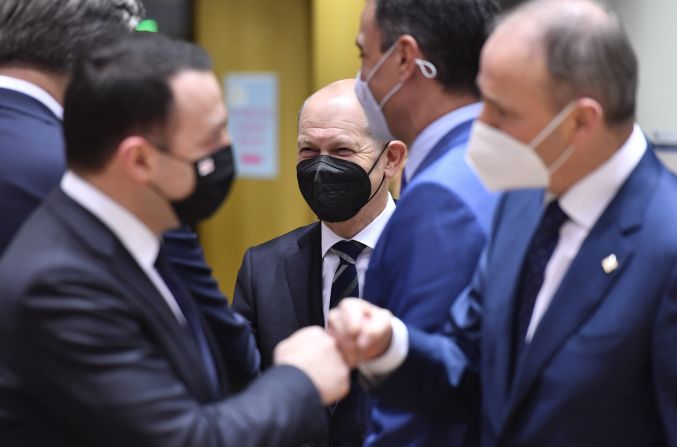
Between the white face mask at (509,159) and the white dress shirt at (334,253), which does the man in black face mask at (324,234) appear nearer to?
the white dress shirt at (334,253)

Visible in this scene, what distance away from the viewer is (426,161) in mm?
2043

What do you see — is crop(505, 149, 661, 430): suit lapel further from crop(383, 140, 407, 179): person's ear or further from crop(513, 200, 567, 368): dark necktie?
crop(383, 140, 407, 179): person's ear

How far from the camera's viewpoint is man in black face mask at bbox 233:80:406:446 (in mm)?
2604

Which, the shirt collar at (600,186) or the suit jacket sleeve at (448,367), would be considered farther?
the suit jacket sleeve at (448,367)

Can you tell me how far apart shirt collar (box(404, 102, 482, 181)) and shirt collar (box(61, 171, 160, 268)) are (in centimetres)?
69

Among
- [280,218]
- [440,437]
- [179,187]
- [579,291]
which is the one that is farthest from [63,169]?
[280,218]

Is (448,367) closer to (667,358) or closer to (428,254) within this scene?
(428,254)

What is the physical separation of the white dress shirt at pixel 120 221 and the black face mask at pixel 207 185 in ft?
0.27

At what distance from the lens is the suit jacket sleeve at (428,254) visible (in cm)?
188

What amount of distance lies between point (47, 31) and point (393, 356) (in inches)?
44.1

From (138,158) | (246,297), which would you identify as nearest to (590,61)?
(138,158)

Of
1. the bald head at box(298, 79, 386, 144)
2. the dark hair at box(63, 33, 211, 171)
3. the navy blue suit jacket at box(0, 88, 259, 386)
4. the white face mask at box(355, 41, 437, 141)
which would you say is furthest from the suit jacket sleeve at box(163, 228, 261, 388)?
the bald head at box(298, 79, 386, 144)

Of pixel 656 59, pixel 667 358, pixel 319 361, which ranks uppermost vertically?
pixel 667 358

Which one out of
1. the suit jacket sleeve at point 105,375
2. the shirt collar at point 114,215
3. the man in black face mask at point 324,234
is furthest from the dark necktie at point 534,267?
the man in black face mask at point 324,234
